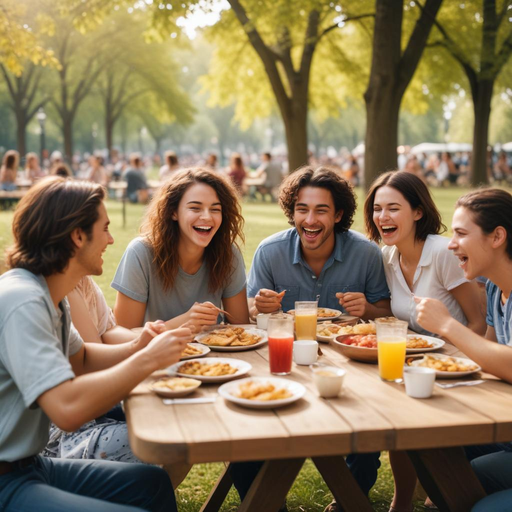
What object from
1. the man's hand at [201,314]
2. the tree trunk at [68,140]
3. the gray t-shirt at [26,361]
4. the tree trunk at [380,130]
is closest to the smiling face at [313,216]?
the man's hand at [201,314]

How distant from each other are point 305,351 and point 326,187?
58.7 inches

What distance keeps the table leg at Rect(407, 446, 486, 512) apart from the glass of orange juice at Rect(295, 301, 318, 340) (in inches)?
32.7

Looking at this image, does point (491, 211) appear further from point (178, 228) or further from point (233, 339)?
point (178, 228)

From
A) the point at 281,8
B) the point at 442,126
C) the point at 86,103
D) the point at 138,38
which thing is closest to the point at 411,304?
the point at 281,8

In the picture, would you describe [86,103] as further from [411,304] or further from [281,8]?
[411,304]

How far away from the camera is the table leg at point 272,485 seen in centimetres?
228

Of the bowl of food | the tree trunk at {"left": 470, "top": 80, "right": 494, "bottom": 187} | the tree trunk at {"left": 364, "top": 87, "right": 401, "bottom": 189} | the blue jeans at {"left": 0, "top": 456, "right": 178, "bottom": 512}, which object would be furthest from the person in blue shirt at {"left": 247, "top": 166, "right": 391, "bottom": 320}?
the tree trunk at {"left": 470, "top": 80, "right": 494, "bottom": 187}

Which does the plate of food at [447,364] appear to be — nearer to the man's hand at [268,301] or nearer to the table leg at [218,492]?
the man's hand at [268,301]

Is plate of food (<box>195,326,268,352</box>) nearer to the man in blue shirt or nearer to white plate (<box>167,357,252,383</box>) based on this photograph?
white plate (<box>167,357,252,383</box>)

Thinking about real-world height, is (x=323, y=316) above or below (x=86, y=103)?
below

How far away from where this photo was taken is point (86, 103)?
37.4m

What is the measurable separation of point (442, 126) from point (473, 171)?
44146mm

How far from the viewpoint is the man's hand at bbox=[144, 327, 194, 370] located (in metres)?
2.26

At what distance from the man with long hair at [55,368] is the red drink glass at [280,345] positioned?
0.38 meters
